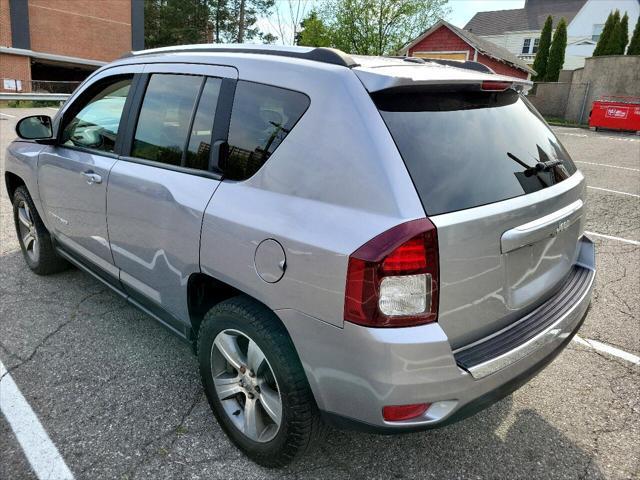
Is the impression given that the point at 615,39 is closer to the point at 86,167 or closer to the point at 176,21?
the point at 86,167

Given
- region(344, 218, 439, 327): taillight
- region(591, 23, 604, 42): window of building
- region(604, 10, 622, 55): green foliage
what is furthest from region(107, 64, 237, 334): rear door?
region(591, 23, 604, 42): window of building

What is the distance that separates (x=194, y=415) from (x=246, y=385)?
539 millimetres

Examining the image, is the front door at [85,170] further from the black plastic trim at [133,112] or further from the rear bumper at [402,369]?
the rear bumper at [402,369]

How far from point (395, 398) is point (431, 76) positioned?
1277 millimetres

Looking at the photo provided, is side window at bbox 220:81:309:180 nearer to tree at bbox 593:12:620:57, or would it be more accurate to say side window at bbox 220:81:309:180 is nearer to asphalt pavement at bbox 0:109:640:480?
asphalt pavement at bbox 0:109:640:480

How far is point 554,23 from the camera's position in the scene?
4334 cm

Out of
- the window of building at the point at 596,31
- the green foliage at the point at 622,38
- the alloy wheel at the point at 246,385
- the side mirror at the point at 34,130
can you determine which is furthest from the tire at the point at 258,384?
the window of building at the point at 596,31

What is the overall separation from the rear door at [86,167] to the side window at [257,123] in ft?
3.49

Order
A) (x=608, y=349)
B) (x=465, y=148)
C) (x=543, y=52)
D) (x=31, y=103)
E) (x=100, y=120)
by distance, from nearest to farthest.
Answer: (x=465, y=148)
(x=100, y=120)
(x=608, y=349)
(x=31, y=103)
(x=543, y=52)

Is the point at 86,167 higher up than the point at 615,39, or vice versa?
the point at 615,39

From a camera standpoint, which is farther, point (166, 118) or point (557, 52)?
point (557, 52)

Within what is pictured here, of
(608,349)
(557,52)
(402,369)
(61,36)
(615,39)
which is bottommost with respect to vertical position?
(608,349)

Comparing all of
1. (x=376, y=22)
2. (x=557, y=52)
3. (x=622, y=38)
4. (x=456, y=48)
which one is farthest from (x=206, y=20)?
(x=622, y=38)

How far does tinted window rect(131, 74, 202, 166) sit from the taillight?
4.34ft
